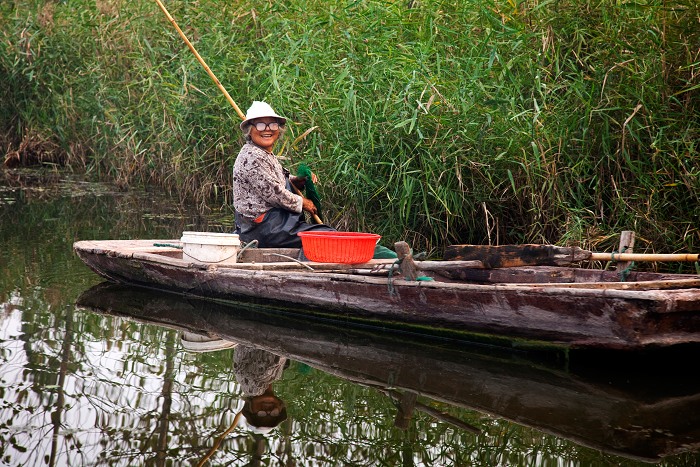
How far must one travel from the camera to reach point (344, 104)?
6.30 meters

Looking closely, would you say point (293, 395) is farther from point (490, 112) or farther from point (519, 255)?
point (490, 112)

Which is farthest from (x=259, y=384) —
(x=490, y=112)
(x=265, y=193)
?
(x=490, y=112)

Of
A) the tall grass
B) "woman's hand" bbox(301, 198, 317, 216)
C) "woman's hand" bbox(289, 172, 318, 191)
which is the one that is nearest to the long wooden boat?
"woman's hand" bbox(301, 198, 317, 216)

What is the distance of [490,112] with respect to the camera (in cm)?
585

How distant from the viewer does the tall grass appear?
5.46 meters

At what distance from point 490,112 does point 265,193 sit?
1.61m

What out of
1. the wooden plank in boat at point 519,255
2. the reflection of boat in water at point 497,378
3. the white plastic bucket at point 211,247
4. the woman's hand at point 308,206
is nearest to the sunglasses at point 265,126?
the woman's hand at point 308,206

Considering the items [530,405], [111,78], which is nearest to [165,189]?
[111,78]

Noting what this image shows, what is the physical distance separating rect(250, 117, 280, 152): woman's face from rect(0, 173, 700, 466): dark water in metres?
1.02

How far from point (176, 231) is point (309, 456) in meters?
5.02

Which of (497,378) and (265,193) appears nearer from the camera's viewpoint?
(497,378)

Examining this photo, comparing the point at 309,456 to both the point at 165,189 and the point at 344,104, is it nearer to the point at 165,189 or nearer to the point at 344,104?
the point at 344,104

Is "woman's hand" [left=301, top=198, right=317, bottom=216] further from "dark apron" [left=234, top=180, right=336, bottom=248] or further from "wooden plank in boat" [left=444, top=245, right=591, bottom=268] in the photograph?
"wooden plank in boat" [left=444, top=245, right=591, bottom=268]

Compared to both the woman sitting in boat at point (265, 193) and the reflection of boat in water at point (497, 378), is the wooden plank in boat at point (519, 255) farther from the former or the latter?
the woman sitting in boat at point (265, 193)
